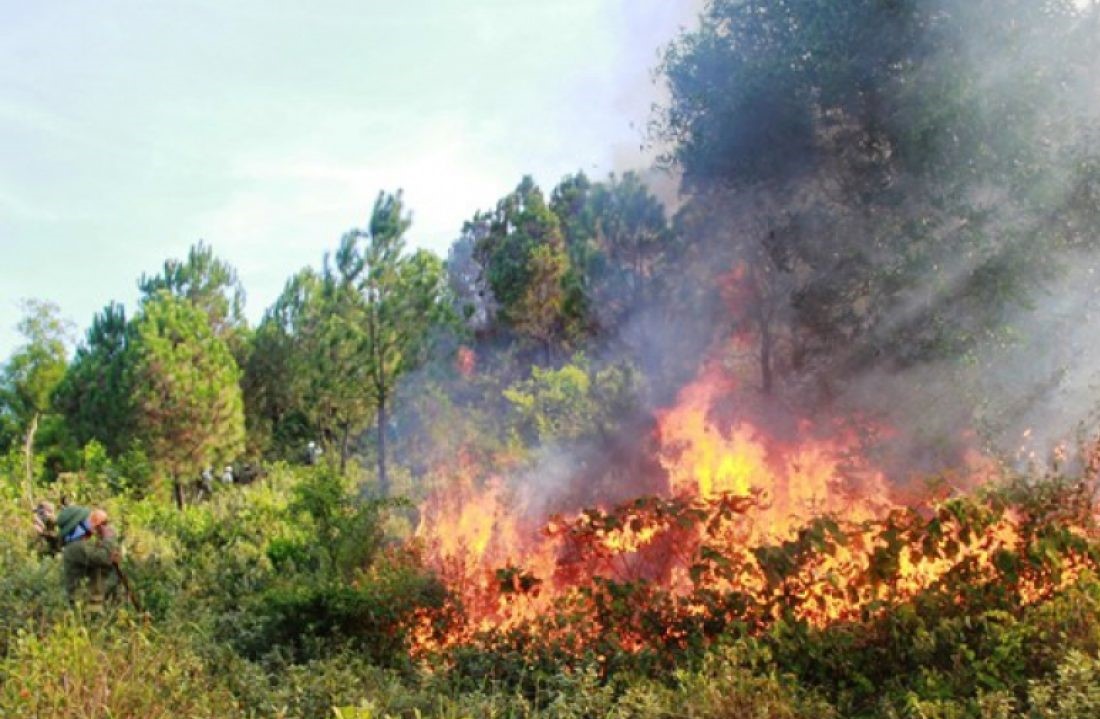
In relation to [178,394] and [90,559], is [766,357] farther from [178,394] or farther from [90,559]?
[178,394]

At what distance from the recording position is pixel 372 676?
7.41 m

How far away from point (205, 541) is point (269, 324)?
19.0m

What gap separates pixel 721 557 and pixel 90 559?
589cm

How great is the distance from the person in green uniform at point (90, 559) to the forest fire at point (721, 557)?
122 inches

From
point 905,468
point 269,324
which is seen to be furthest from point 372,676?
point 269,324

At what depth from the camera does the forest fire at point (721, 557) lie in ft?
23.5

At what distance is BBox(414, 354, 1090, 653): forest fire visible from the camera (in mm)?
7156

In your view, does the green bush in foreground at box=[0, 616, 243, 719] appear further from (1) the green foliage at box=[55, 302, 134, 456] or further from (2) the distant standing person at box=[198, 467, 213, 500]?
(2) the distant standing person at box=[198, 467, 213, 500]

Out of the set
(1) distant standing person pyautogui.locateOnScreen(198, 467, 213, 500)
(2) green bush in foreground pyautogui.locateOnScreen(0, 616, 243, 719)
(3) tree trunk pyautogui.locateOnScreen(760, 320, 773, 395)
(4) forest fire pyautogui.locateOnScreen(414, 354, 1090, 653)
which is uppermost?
(1) distant standing person pyautogui.locateOnScreen(198, 467, 213, 500)

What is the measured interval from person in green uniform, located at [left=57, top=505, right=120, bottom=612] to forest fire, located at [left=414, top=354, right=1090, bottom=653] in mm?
3102

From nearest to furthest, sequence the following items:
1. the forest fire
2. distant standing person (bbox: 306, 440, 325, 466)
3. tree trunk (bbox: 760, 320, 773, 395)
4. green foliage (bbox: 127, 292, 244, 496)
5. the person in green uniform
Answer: the forest fire → the person in green uniform → tree trunk (bbox: 760, 320, 773, 395) → green foliage (bbox: 127, 292, 244, 496) → distant standing person (bbox: 306, 440, 325, 466)

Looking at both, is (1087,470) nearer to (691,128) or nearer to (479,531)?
(479,531)

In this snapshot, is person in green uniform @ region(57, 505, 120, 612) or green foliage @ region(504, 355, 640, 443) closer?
person in green uniform @ region(57, 505, 120, 612)

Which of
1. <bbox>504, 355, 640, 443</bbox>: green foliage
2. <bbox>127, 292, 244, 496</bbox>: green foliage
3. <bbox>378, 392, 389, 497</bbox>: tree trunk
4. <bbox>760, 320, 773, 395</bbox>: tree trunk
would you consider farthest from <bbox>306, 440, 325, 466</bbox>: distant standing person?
<bbox>760, 320, 773, 395</bbox>: tree trunk
